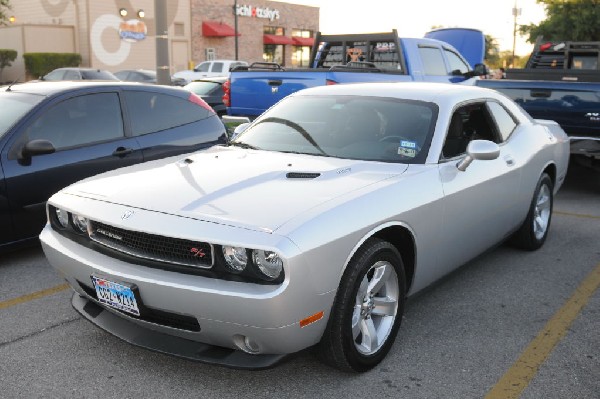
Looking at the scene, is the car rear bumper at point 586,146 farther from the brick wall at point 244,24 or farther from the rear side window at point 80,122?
the brick wall at point 244,24

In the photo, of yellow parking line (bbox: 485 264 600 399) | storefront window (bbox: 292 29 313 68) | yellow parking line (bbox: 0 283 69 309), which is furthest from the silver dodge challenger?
storefront window (bbox: 292 29 313 68)

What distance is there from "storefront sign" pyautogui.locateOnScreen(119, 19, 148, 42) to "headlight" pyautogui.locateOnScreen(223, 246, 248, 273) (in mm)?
34312

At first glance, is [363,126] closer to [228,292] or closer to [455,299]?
[455,299]

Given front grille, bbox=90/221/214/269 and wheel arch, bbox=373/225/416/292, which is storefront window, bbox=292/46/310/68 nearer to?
wheel arch, bbox=373/225/416/292

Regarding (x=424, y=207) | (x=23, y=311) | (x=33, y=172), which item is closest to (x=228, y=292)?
(x=424, y=207)

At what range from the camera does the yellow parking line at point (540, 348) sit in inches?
130

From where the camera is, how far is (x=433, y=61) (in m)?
11.2

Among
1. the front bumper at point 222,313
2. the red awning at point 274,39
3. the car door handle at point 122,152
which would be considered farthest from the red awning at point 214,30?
the front bumper at point 222,313

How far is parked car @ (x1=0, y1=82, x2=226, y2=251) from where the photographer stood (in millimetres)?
5113

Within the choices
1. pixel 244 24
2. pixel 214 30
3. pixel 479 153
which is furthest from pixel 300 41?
pixel 479 153

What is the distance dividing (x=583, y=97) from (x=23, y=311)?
6879 mm

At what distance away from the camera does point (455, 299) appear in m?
4.59

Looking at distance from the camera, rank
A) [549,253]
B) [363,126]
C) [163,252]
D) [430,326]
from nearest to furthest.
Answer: [163,252] < [430,326] < [363,126] < [549,253]

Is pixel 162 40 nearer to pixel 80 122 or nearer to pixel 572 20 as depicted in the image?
pixel 80 122
